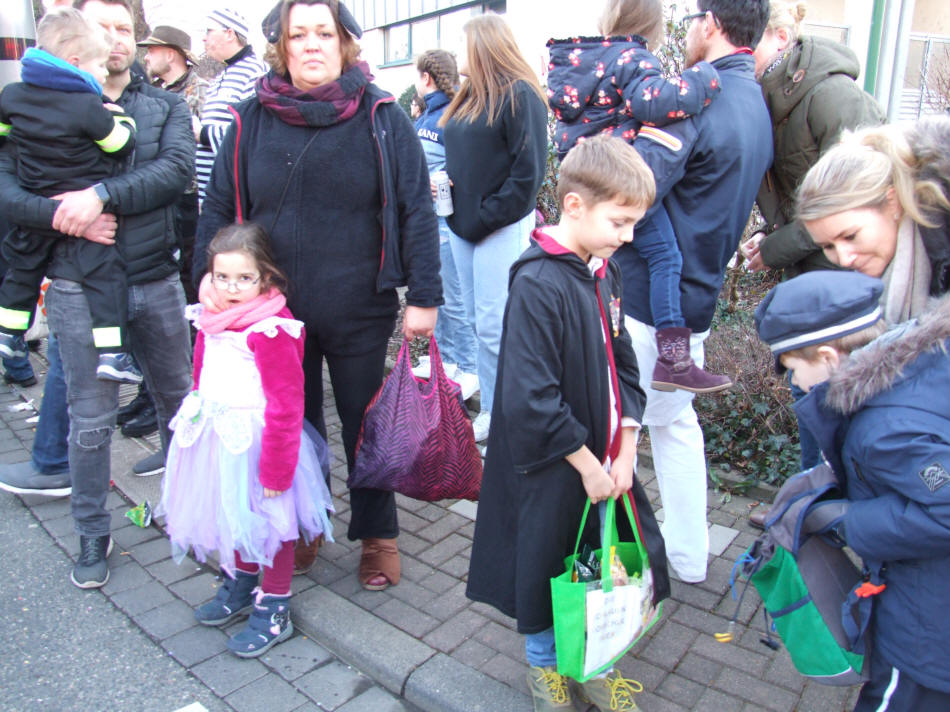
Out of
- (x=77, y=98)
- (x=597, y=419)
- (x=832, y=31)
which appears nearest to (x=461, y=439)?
(x=597, y=419)

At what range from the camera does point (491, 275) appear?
13.3 ft

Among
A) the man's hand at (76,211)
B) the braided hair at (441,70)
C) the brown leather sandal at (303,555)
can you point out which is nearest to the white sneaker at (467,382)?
the braided hair at (441,70)

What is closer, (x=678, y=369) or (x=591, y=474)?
(x=591, y=474)

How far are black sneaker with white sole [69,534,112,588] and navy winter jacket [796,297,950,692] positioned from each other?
2.88 metres

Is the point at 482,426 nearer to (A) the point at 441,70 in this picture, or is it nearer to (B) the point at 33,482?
(B) the point at 33,482

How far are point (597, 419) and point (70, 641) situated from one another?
2.18 m

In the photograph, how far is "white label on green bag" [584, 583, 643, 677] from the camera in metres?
1.98

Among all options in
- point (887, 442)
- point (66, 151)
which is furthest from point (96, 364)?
point (887, 442)

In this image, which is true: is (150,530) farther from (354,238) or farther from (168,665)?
(354,238)

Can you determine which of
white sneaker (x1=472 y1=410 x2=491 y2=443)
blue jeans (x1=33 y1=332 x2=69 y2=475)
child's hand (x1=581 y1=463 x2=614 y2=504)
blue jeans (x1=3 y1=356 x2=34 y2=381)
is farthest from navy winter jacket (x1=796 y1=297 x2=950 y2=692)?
blue jeans (x1=3 y1=356 x2=34 y2=381)

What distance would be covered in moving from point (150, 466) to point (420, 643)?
2.12 metres

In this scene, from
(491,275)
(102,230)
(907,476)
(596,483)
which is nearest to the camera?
(907,476)

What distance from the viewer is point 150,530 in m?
3.59

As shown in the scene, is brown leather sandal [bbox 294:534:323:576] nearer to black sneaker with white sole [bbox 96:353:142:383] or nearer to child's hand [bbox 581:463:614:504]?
black sneaker with white sole [bbox 96:353:142:383]
